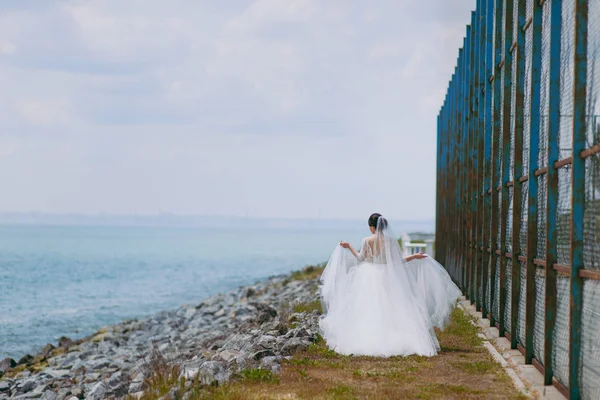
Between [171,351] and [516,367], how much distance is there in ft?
40.5

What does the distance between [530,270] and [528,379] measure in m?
1.32

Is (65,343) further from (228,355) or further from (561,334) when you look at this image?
(561,334)

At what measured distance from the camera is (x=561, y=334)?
9062 millimetres

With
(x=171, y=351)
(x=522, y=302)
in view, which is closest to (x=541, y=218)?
(x=522, y=302)

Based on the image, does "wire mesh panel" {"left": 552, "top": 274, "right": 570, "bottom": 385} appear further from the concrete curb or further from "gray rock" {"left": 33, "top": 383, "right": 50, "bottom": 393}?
"gray rock" {"left": 33, "top": 383, "right": 50, "bottom": 393}

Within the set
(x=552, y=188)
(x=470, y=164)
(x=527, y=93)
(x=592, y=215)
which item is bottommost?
(x=592, y=215)

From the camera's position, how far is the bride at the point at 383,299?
1204 cm


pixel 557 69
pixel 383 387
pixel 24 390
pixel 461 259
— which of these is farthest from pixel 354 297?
pixel 461 259

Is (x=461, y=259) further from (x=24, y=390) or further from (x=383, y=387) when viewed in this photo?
(x=383, y=387)

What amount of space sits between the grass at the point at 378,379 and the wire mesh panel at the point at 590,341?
115 centimetres

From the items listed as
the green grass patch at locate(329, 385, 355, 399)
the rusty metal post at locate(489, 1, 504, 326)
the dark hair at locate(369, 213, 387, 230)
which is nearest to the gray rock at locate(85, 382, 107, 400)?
the dark hair at locate(369, 213, 387, 230)

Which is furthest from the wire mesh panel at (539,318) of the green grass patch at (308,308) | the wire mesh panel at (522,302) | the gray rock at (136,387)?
the green grass patch at (308,308)

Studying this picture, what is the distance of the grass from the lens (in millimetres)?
9148

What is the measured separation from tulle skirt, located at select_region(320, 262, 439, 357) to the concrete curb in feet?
2.97
